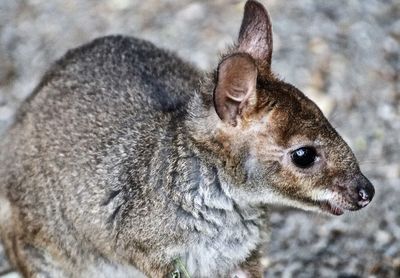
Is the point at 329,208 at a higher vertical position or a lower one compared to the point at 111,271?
higher

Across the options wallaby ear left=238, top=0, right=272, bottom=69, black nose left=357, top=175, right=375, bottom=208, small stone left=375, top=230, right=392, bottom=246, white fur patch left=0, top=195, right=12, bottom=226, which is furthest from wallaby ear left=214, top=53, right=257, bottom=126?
small stone left=375, top=230, right=392, bottom=246

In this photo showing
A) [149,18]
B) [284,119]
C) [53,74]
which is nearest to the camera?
[284,119]

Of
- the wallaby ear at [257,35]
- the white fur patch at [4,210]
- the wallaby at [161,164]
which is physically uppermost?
the wallaby ear at [257,35]

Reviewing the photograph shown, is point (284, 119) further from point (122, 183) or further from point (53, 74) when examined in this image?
point (53, 74)

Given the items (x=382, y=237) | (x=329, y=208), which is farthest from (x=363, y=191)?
(x=382, y=237)

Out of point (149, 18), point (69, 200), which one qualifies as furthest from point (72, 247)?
point (149, 18)

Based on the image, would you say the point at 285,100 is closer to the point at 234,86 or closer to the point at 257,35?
the point at 234,86

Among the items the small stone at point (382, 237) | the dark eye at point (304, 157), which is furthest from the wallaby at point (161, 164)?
the small stone at point (382, 237)

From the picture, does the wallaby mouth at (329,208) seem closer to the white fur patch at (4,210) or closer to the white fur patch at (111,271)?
the white fur patch at (111,271)
